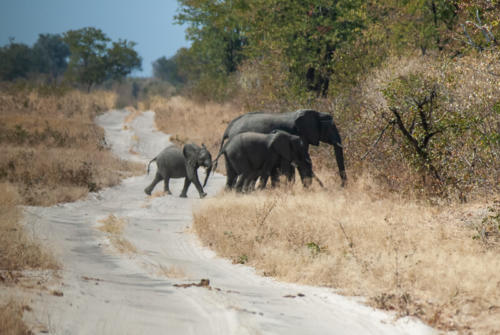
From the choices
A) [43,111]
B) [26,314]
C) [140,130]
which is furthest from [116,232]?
[43,111]

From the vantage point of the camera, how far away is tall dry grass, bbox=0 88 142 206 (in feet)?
48.4

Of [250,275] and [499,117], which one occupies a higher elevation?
[499,117]

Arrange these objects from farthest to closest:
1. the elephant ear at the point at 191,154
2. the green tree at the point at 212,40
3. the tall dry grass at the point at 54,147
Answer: the green tree at the point at 212,40, the tall dry grass at the point at 54,147, the elephant ear at the point at 191,154

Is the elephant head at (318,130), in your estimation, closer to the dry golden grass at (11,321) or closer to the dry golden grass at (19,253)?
the dry golden grass at (19,253)

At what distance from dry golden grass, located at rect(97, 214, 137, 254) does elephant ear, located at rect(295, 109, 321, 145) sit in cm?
512

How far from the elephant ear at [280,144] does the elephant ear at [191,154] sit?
9.43ft

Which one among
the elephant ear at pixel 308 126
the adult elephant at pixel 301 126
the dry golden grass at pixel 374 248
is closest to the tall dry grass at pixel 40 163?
the dry golden grass at pixel 374 248

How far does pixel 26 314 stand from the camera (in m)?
3.94

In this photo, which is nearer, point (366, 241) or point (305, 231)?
point (366, 241)

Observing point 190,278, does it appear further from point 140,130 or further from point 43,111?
point 43,111

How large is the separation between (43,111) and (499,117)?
93.8 ft

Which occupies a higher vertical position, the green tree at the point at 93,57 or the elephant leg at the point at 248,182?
the green tree at the point at 93,57

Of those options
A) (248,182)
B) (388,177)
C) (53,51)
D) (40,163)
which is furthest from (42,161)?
(53,51)

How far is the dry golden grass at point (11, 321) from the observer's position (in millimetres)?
3553
